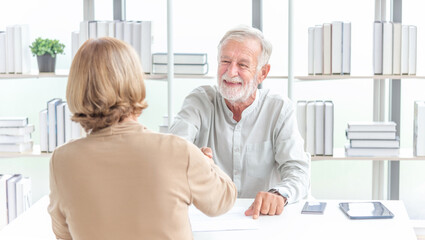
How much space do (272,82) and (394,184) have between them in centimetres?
99

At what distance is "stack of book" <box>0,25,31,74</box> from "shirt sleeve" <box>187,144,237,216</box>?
2.28 meters

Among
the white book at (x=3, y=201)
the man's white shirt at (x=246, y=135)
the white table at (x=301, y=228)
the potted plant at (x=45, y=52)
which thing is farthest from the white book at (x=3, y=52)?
the white table at (x=301, y=228)

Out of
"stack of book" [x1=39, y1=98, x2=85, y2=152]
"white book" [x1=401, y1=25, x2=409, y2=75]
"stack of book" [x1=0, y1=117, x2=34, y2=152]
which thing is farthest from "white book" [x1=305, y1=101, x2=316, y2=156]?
"stack of book" [x1=0, y1=117, x2=34, y2=152]

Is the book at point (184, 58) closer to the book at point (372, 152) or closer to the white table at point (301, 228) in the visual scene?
the book at point (372, 152)

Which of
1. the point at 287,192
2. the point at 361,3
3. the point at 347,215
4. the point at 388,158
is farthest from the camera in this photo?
the point at 361,3

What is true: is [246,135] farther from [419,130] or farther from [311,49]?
[419,130]

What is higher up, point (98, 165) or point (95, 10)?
point (95, 10)

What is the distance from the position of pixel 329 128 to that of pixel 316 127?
72 millimetres

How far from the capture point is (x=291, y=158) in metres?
2.28

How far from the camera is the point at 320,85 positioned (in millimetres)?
3812

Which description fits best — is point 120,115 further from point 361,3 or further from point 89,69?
point 361,3

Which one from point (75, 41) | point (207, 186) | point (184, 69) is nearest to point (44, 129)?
point (75, 41)

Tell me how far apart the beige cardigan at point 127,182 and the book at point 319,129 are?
82.3 inches

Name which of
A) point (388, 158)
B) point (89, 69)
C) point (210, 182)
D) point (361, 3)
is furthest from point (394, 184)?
point (89, 69)
